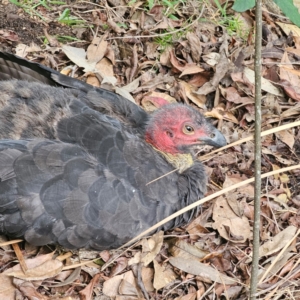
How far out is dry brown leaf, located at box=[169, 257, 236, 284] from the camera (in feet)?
11.1

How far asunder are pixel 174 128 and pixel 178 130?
3 centimetres

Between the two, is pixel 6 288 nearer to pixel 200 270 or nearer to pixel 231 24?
pixel 200 270

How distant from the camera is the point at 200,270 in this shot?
3.43 meters

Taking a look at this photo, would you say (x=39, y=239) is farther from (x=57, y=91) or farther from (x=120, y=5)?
(x=120, y=5)

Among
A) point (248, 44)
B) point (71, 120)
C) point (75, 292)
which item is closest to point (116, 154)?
point (71, 120)

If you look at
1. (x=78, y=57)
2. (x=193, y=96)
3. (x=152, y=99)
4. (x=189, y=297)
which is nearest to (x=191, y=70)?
(x=193, y=96)

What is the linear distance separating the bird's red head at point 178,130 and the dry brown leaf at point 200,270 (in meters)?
0.71

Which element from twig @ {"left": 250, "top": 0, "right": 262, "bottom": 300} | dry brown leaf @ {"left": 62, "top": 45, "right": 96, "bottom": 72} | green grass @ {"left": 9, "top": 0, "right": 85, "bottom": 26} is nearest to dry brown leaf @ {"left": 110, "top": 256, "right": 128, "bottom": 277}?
twig @ {"left": 250, "top": 0, "right": 262, "bottom": 300}

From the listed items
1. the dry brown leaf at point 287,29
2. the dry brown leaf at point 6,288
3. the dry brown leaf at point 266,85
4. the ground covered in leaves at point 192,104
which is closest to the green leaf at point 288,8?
the ground covered in leaves at point 192,104

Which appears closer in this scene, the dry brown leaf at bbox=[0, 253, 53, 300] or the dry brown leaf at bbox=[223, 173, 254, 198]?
the dry brown leaf at bbox=[0, 253, 53, 300]

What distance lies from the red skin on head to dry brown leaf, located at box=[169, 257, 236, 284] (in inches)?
27.8

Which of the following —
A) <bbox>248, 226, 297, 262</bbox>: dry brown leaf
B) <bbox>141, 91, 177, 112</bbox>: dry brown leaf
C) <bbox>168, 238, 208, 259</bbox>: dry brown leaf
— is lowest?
<bbox>248, 226, 297, 262</bbox>: dry brown leaf

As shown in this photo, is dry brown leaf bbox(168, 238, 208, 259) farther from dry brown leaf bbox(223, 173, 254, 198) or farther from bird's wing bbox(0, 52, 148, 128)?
bird's wing bbox(0, 52, 148, 128)

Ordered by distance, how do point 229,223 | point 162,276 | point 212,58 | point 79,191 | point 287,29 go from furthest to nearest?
point 287,29 → point 212,58 → point 229,223 → point 162,276 → point 79,191
